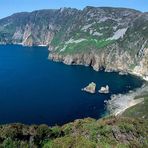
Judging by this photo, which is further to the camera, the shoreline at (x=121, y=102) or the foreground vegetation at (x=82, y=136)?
the shoreline at (x=121, y=102)

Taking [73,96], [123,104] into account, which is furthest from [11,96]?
[123,104]

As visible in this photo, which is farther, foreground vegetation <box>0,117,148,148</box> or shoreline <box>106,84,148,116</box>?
shoreline <box>106,84,148,116</box>

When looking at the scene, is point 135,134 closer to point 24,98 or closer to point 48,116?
point 48,116

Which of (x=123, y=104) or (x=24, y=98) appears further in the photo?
(x=24, y=98)

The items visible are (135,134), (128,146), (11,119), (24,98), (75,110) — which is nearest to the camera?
(128,146)

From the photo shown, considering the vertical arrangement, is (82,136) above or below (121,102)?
above

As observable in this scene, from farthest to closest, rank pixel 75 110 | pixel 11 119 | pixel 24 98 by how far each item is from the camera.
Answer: pixel 24 98
pixel 75 110
pixel 11 119

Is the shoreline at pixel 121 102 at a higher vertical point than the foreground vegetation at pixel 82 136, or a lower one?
lower

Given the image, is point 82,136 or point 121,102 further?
point 121,102
